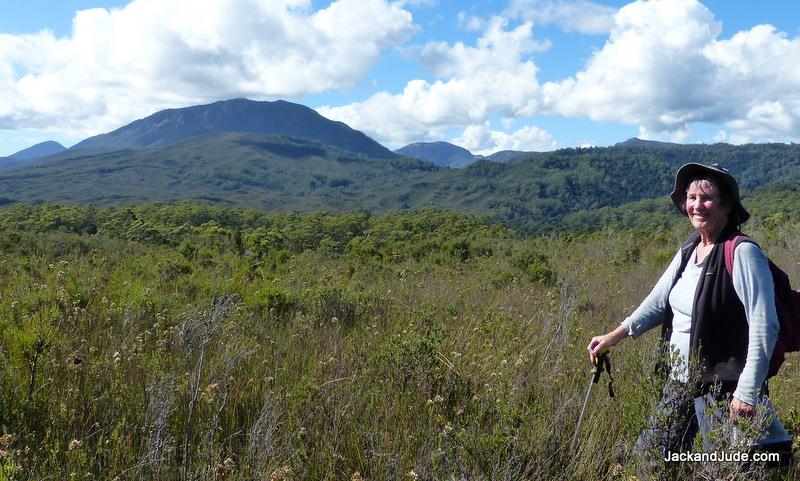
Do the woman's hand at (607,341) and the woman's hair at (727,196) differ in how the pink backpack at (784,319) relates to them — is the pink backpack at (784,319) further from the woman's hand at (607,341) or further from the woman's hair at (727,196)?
the woman's hand at (607,341)

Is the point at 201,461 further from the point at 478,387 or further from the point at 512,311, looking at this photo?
the point at 512,311

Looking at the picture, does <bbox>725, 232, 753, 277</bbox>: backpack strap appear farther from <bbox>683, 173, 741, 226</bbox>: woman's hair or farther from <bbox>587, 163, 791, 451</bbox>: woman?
<bbox>683, 173, 741, 226</bbox>: woman's hair

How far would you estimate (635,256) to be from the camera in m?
10.6

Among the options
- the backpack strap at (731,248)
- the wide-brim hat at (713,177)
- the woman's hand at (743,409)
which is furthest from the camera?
the wide-brim hat at (713,177)

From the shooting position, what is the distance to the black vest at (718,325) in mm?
2252

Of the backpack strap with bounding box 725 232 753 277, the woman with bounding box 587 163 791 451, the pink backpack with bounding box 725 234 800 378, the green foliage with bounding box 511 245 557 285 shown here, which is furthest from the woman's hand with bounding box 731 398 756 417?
the green foliage with bounding box 511 245 557 285

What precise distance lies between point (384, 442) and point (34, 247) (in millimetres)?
11016

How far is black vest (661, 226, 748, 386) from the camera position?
225 cm

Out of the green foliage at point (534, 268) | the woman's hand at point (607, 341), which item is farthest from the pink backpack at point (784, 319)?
the green foliage at point (534, 268)

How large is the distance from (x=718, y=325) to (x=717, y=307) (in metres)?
0.08

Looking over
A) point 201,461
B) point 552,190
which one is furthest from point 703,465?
point 552,190

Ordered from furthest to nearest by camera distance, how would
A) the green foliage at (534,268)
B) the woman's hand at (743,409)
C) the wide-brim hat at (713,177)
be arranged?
the green foliage at (534,268)
the wide-brim hat at (713,177)
the woman's hand at (743,409)

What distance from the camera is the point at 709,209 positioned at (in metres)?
2.40

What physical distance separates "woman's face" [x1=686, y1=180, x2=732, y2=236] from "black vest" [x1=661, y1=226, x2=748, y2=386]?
0.08 metres
